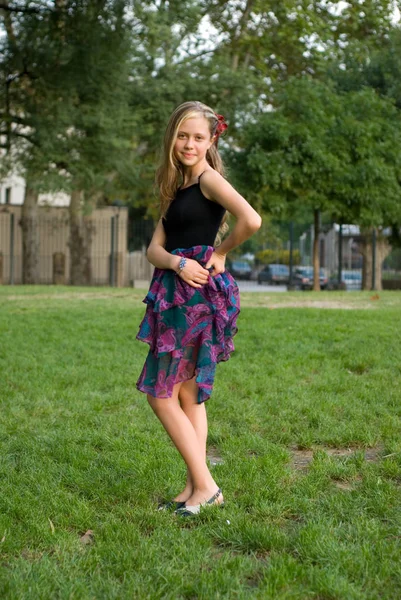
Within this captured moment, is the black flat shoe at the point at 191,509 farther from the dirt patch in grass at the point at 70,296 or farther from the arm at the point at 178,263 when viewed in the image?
the dirt patch in grass at the point at 70,296

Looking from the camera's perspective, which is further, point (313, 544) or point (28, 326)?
point (28, 326)

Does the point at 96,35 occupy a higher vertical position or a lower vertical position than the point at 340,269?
higher

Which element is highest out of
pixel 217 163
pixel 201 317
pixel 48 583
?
pixel 217 163

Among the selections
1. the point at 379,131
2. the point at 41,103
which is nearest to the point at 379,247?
the point at 379,131

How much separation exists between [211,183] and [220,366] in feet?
13.5

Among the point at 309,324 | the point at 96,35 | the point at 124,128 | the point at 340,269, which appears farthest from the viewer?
the point at 340,269

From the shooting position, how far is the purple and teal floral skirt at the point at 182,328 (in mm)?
3656

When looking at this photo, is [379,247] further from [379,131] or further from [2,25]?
[2,25]

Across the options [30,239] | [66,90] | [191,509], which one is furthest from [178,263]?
[30,239]

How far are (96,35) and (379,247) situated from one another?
48.4 ft

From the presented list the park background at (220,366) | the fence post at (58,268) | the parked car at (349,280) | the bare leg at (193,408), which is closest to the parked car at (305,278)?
the parked car at (349,280)

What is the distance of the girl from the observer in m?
3.64

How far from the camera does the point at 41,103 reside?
56.7ft

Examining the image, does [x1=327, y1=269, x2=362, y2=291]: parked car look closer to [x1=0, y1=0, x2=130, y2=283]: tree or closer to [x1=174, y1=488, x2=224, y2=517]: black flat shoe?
[x1=0, y1=0, x2=130, y2=283]: tree
